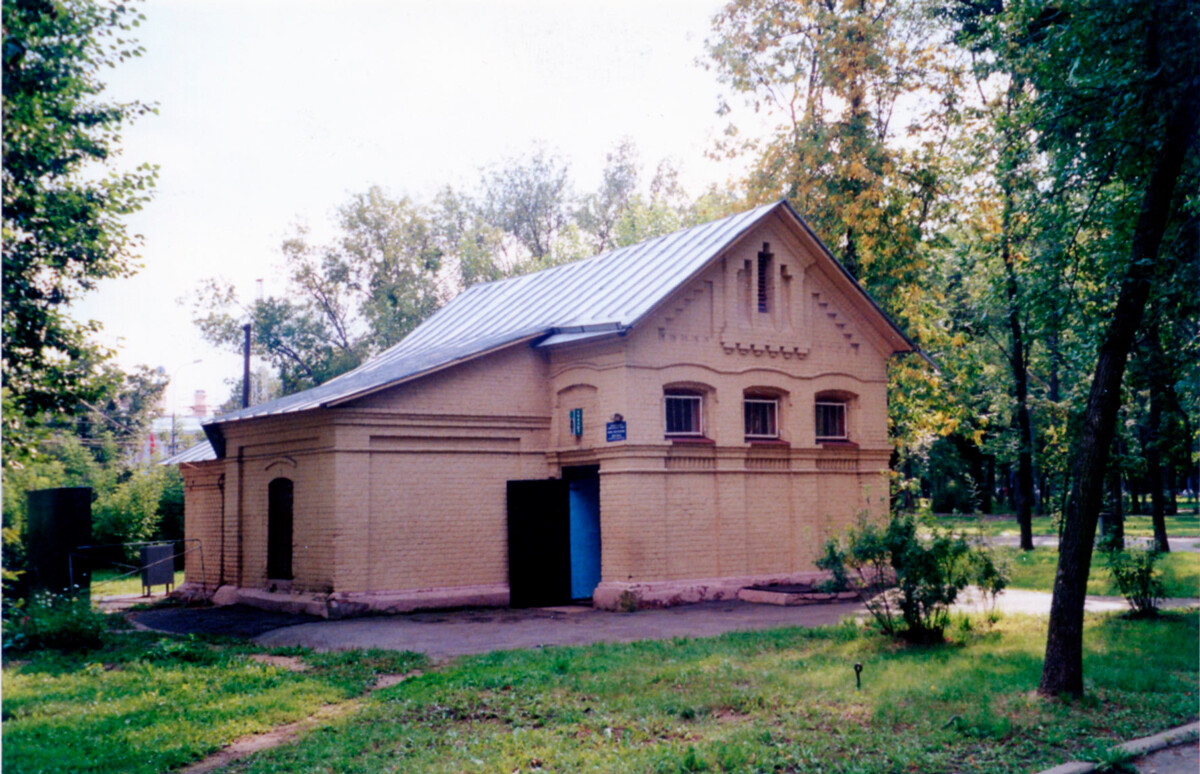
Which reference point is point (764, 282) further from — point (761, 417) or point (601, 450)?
point (601, 450)

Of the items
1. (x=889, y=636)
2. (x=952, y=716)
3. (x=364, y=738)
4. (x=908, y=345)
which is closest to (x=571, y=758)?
(x=364, y=738)

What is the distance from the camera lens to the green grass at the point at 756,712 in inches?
→ 278

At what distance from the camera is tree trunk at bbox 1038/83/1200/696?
8.51 metres

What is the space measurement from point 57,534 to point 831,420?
13975 millimetres

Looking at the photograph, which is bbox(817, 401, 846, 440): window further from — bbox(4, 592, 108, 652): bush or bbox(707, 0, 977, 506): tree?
bbox(4, 592, 108, 652): bush

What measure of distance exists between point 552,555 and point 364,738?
1019cm

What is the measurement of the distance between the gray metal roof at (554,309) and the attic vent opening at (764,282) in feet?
2.76

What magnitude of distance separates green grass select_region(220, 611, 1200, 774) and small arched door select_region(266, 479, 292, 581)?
7.86 meters

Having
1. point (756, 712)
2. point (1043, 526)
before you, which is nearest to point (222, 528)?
point (756, 712)

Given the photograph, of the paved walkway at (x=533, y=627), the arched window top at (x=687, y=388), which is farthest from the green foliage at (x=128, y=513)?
the arched window top at (x=687, y=388)

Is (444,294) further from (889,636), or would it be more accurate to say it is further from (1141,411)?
(889,636)

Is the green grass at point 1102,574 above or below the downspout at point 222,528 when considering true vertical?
below

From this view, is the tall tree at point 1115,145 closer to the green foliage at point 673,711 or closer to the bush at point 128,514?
the green foliage at point 673,711

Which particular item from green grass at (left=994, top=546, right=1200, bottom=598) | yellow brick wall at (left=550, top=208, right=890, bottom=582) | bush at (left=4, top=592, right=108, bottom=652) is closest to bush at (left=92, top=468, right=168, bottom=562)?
bush at (left=4, top=592, right=108, bottom=652)
